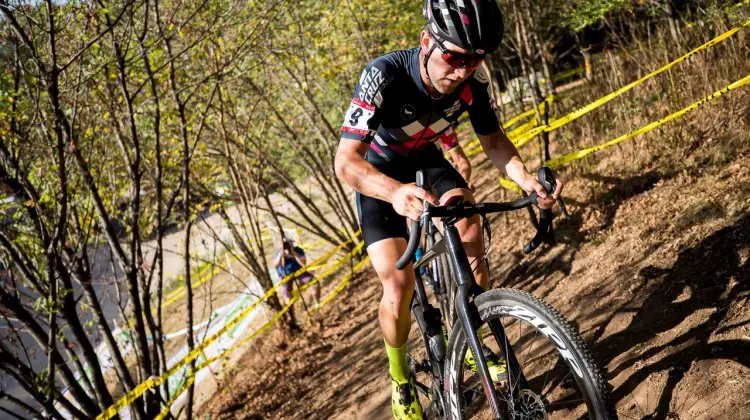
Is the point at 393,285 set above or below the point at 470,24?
below

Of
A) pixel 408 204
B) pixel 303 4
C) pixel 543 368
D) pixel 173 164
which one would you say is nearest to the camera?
pixel 408 204

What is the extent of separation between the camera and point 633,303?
13.6ft

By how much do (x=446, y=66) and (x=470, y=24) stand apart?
0.97 ft

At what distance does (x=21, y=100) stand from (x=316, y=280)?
4.89 m

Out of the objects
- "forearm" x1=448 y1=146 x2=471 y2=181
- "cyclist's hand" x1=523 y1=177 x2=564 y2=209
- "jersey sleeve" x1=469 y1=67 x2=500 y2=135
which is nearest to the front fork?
"cyclist's hand" x1=523 y1=177 x2=564 y2=209

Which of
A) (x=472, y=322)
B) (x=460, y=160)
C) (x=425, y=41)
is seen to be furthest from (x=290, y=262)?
(x=472, y=322)

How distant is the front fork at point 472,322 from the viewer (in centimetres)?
267

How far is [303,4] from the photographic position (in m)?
11.0

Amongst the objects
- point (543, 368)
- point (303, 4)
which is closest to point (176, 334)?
point (303, 4)

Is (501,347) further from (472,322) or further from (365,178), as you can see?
(365,178)

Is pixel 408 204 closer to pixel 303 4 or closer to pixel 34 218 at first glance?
pixel 34 218

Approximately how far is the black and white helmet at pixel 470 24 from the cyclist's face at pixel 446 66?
0.06m

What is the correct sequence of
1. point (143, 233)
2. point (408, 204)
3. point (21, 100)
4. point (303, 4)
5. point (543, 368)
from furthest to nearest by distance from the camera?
point (303, 4), point (143, 233), point (21, 100), point (543, 368), point (408, 204)

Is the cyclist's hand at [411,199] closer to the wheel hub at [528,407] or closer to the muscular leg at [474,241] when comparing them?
the muscular leg at [474,241]
